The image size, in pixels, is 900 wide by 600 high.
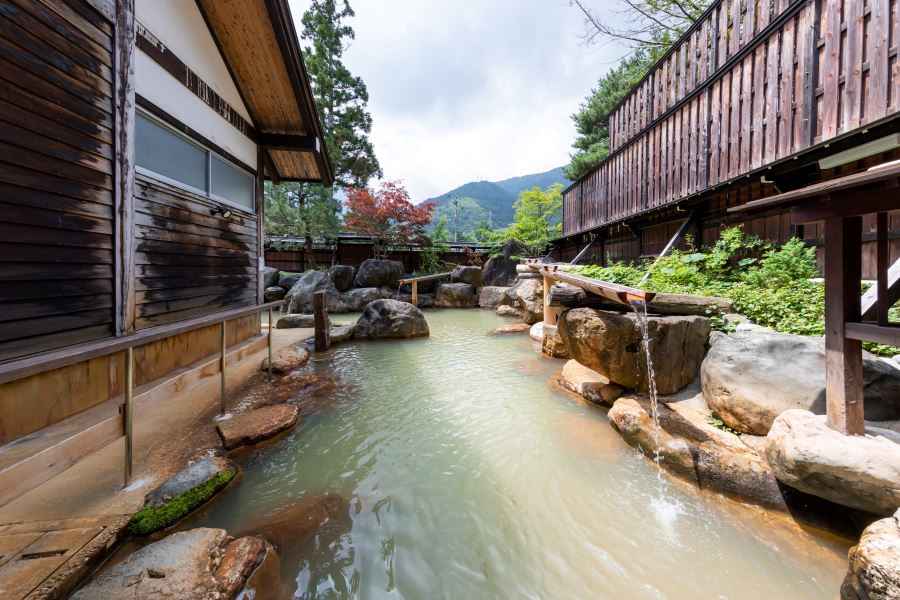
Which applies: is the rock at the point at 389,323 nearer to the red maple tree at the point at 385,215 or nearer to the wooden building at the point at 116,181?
the wooden building at the point at 116,181

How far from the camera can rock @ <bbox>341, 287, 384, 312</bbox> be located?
15.1 meters

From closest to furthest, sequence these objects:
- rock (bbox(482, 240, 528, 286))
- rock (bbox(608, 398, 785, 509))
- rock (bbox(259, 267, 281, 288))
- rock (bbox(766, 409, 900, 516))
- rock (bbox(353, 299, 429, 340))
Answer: rock (bbox(766, 409, 900, 516)) < rock (bbox(608, 398, 785, 509)) < rock (bbox(353, 299, 429, 340)) < rock (bbox(259, 267, 281, 288)) < rock (bbox(482, 240, 528, 286))

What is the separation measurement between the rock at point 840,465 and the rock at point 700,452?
0.97 ft

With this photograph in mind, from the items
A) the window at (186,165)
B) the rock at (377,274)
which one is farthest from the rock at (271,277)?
the window at (186,165)

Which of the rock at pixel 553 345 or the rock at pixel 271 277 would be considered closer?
the rock at pixel 553 345

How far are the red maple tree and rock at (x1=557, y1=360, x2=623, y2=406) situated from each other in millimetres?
14526

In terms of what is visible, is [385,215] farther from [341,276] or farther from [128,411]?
[128,411]

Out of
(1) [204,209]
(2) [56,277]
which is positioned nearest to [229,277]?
(1) [204,209]

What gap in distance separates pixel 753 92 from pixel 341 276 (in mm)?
15272

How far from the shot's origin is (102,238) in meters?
3.27

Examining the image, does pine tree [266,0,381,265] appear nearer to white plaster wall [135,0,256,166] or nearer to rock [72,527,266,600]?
white plaster wall [135,0,256,166]

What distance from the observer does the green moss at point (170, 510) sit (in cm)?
239

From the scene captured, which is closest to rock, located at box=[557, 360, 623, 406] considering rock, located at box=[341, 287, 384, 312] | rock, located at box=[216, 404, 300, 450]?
rock, located at box=[216, 404, 300, 450]

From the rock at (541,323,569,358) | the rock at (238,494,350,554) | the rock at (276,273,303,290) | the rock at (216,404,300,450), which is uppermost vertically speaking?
the rock at (276,273,303,290)
